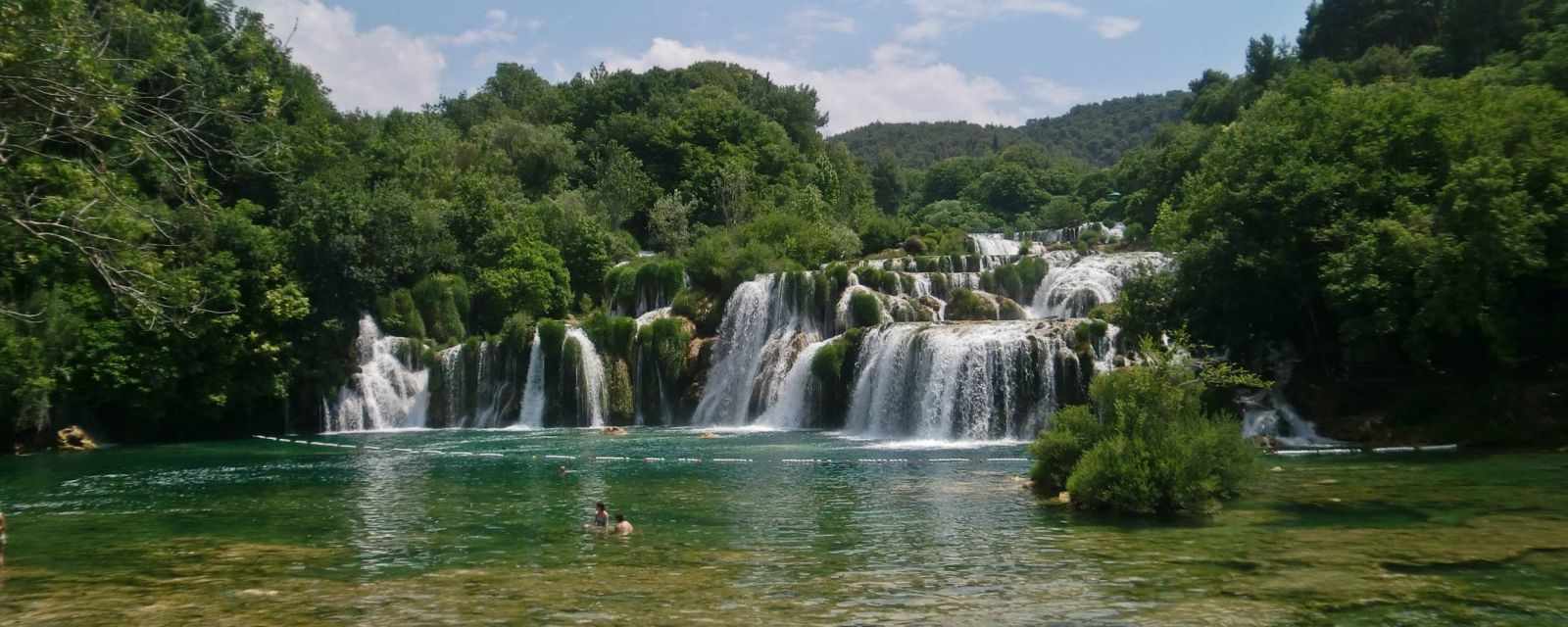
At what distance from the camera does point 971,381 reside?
32.0 meters

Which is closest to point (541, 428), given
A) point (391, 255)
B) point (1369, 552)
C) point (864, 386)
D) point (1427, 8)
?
point (391, 255)

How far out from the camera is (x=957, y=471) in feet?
79.7

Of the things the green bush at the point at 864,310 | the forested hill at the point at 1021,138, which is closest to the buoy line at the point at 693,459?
the green bush at the point at 864,310

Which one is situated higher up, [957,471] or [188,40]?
[188,40]

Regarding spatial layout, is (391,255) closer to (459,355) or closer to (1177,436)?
(459,355)

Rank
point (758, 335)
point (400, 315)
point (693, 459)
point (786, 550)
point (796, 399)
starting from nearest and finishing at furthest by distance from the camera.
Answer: point (786, 550) → point (693, 459) → point (796, 399) → point (758, 335) → point (400, 315)

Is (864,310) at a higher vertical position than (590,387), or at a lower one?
higher

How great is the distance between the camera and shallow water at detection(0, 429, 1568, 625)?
1205 cm

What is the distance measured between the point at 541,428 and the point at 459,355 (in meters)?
4.86

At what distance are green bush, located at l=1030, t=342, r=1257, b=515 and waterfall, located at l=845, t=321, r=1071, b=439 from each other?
484 inches

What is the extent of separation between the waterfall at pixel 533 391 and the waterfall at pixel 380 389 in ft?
12.7

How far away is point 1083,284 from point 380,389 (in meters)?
25.4

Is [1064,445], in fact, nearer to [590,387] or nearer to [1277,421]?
[1277,421]

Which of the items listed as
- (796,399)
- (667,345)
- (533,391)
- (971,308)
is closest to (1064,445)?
(796,399)
